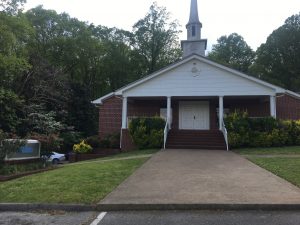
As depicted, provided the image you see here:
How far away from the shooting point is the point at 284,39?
144 ft

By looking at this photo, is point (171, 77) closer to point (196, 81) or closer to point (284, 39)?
Answer: point (196, 81)

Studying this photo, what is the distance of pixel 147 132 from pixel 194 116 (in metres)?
4.81

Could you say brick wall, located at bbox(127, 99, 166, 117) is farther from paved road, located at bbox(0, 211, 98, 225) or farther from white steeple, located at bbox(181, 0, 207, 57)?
paved road, located at bbox(0, 211, 98, 225)

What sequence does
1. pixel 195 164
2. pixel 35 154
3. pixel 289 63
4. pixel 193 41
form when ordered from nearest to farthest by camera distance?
pixel 195 164 < pixel 35 154 < pixel 193 41 < pixel 289 63

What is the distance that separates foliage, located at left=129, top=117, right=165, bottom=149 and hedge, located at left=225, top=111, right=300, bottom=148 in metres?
3.91

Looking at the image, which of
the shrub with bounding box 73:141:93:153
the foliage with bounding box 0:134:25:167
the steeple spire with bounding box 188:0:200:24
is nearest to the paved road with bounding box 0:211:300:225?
the foliage with bounding box 0:134:25:167

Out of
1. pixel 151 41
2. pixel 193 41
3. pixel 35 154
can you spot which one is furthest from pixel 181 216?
pixel 151 41

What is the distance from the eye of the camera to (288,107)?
70.4 ft

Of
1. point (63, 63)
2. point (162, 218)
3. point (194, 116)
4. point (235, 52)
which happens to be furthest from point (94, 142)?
point (235, 52)

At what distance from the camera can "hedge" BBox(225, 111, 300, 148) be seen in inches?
685

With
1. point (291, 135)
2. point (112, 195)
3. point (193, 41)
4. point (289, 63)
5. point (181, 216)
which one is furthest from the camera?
point (289, 63)

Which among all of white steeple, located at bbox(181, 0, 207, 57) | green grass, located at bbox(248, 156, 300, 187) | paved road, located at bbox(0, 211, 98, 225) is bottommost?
paved road, located at bbox(0, 211, 98, 225)

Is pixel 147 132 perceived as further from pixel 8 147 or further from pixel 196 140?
pixel 8 147

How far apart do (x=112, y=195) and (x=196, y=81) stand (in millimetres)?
13954
